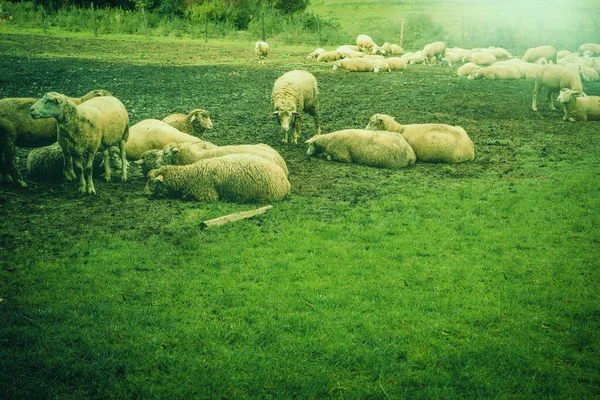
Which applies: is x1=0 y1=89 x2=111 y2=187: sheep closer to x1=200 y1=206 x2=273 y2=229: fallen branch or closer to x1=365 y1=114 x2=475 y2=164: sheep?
x1=200 y1=206 x2=273 y2=229: fallen branch

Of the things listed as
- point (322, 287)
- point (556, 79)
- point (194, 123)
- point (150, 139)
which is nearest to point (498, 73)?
point (556, 79)

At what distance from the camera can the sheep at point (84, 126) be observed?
870 cm

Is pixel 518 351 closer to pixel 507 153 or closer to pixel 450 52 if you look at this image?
pixel 507 153

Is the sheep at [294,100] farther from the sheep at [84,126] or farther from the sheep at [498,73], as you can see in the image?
the sheep at [498,73]

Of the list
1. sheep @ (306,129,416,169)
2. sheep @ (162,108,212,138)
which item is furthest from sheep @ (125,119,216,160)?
sheep @ (306,129,416,169)

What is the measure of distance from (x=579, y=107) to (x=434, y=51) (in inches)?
715

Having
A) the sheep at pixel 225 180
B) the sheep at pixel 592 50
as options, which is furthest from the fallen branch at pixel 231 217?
the sheep at pixel 592 50

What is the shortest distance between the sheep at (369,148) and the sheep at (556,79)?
26.4ft

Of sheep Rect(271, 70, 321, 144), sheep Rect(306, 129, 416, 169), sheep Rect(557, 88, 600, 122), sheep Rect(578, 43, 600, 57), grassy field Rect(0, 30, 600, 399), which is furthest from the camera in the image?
sheep Rect(578, 43, 600, 57)

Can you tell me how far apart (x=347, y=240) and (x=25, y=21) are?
48172mm

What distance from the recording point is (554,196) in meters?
9.20

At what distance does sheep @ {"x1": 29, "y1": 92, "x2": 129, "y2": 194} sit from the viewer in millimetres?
8703

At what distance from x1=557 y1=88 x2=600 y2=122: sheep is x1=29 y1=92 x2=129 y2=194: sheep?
1268 centimetres

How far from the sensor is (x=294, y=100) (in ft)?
43.6
